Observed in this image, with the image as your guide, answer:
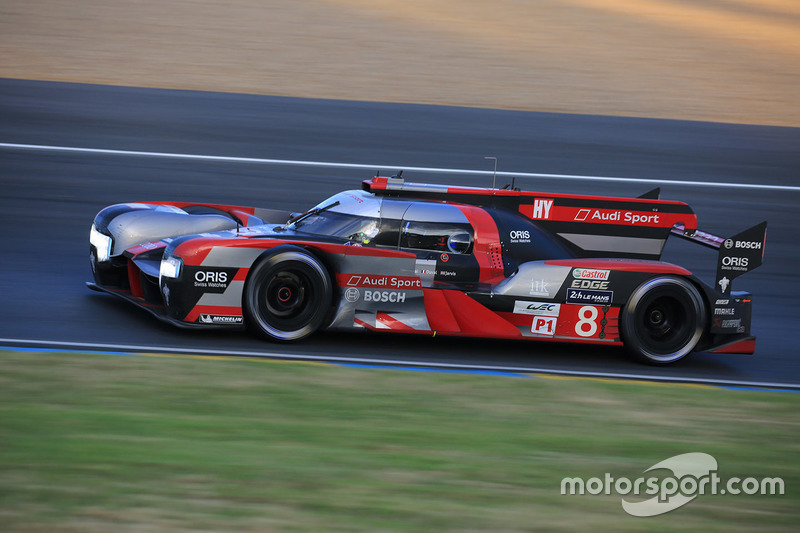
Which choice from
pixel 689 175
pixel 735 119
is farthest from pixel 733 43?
pixel 689 175

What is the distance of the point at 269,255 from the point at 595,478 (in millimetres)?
3304

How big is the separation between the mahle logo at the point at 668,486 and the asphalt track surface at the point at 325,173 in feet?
8.09

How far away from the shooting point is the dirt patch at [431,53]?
17.8 m

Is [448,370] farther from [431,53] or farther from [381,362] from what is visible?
[431,53]

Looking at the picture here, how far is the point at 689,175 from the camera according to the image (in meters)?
14.6

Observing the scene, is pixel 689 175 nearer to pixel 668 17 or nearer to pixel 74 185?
pixel 74 185

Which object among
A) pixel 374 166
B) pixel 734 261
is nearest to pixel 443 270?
pixel 734 261

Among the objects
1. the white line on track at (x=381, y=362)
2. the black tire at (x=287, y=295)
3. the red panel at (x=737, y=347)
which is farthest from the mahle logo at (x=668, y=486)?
the black tire at (x=287, y=295)

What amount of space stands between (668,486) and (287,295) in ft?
11.5

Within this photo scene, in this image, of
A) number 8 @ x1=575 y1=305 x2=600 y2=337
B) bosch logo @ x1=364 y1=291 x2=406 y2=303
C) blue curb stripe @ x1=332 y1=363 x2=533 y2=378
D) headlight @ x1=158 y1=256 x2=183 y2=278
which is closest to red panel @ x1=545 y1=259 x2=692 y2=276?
number 8 @ x1=575 y1=305 x2=600 y2=337

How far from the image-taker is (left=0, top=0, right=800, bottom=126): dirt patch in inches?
701

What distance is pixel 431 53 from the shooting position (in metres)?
20.3

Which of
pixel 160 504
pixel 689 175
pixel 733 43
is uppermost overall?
pixel 733 43

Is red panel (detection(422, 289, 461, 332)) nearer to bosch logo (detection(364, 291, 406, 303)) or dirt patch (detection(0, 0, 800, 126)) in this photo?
bosch logo (detection(364, 291, 406, 303))
